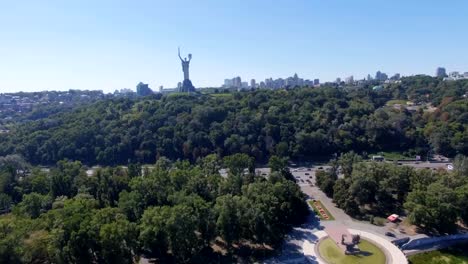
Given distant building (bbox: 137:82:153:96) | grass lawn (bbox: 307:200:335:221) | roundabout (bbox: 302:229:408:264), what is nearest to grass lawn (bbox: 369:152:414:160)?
grass lawn (bbox: 307:200:335:221)

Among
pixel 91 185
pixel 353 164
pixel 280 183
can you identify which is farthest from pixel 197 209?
pixel 353 164

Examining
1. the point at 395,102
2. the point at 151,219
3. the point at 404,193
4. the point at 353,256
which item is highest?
the point at 395,102

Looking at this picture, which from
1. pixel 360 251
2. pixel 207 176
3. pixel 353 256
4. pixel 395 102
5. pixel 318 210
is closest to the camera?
pixel 353 256

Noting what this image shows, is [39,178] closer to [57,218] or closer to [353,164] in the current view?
[57,218]

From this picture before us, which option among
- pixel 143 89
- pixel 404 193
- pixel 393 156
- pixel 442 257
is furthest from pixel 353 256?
pixel 143 89

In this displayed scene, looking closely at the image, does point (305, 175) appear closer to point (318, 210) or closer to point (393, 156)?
point (318, 210)
